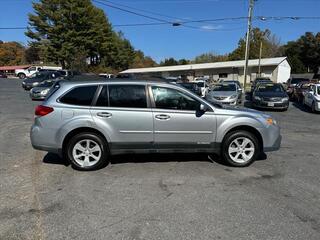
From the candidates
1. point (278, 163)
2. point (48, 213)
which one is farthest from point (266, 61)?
point (48, 213)

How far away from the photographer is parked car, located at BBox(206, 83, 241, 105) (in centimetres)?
1873

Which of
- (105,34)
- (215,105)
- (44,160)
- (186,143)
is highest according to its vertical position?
(105,34)

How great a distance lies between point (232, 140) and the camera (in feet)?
22.2

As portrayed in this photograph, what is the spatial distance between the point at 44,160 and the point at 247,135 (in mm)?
4188

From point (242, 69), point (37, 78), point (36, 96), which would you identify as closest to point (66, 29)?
point (242, 69)

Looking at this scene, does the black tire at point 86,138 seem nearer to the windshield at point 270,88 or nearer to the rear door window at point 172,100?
the rear door window at point 172,100

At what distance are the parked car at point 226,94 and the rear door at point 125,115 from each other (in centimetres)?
1153

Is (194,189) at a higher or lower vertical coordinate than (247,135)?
lower

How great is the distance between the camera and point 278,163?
716cm

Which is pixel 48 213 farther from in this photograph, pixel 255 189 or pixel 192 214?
pixel 255 189

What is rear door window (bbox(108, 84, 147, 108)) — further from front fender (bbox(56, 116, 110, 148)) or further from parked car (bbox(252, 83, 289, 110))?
parked car (bbox(252, 83, 289, 110))

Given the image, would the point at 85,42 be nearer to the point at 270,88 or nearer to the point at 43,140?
the point at 270,88

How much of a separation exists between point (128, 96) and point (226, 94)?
522 inches

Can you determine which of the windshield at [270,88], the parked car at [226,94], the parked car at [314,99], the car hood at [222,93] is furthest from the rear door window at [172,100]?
the windshield at [270,88]
